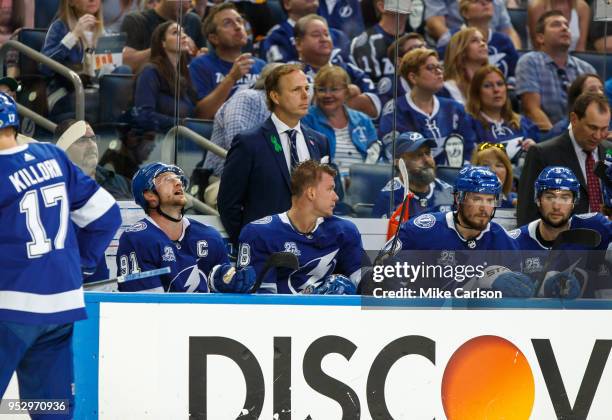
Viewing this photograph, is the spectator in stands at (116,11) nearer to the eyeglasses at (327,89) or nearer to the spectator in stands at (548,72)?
the eyeglasses at (327,89)

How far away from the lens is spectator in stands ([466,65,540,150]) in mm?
6387

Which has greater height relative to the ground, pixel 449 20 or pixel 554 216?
pixel 449 20

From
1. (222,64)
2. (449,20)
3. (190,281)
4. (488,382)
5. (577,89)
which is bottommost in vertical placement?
(488,382)

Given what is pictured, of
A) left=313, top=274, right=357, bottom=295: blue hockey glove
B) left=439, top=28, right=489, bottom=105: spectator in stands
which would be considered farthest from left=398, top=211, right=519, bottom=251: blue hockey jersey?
left=439, top=28, right=489, bottom=105: spectator in stands

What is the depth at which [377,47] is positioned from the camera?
6.26 metres

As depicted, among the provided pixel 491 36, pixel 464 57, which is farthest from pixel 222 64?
pixel 491 36

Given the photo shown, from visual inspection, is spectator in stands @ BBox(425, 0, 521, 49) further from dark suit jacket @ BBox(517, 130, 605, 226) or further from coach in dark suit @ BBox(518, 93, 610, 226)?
dark suit jacket @ BBox(517, 130, 605, 226)

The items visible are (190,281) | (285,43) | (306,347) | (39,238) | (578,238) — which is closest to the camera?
(39,238)

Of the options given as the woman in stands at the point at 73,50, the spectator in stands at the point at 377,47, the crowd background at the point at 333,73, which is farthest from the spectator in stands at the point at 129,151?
the spectator in stands at the point at 377,47

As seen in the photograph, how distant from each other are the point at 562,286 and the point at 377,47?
2.15 meters

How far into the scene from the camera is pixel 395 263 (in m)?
4.64

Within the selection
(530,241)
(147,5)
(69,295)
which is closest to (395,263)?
(530,241)

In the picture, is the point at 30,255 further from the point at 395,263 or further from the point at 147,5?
the point at 147,5

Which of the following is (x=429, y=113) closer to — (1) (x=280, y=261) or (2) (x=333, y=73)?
(2) (x=333, y=73)
